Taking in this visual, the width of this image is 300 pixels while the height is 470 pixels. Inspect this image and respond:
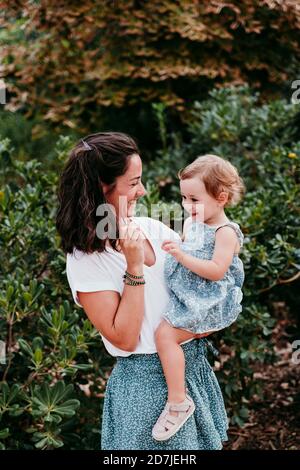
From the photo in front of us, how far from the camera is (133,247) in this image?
6.90ft

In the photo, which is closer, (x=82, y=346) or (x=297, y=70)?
(x=82, y=346)

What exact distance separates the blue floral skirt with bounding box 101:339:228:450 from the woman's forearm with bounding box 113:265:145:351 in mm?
153

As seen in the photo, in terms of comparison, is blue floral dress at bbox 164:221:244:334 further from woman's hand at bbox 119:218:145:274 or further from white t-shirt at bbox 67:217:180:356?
woman's hand at bbox 119:218:145:274

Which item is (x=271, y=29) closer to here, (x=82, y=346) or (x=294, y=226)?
(x=294, y=226)

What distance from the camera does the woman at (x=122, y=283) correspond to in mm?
2141

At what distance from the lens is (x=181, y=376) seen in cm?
218

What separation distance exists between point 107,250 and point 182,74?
3.47 meters

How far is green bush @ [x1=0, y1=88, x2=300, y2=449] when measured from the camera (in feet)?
9.36

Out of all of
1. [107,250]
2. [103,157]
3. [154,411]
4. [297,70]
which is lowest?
[297,70]

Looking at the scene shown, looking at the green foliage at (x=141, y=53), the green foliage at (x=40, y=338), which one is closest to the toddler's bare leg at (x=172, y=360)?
the green foliage at (x=40, y=338)

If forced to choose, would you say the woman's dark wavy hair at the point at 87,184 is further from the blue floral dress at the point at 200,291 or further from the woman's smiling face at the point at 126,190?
the blue floral dress at the point at 200,291

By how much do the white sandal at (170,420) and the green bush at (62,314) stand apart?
0.67 metres
